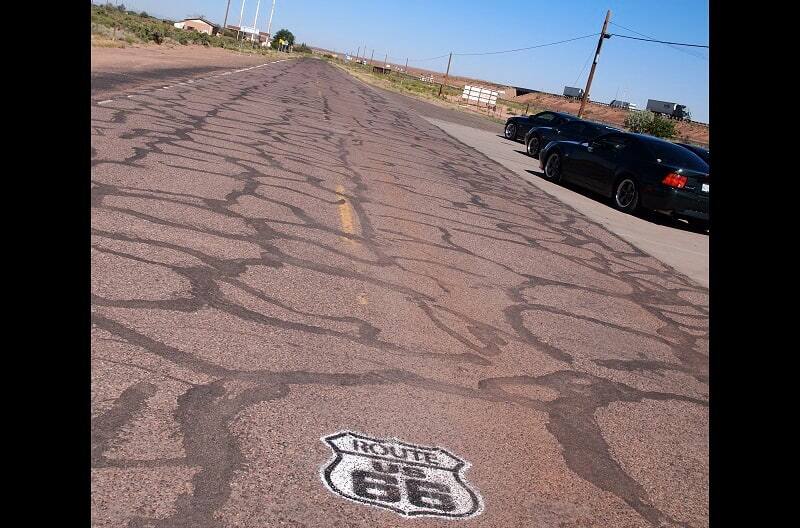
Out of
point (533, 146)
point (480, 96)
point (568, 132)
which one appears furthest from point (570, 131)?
point (480, 96)

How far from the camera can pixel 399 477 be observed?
12.4ft

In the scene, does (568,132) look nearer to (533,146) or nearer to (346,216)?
(533,146)

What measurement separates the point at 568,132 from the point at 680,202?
11332mm

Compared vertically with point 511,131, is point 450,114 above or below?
below

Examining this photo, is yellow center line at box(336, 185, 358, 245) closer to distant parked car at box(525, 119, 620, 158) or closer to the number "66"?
the number "66"

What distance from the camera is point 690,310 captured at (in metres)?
9.08

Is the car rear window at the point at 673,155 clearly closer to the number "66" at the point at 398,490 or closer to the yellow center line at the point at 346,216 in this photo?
the yellow center line at the point at 346,216

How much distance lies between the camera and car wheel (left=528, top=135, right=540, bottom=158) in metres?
28.6

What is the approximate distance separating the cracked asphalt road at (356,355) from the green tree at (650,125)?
50.8 metres

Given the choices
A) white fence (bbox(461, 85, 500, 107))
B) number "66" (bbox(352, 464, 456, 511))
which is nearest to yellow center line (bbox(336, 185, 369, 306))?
number "66" (bbox(352, 464, 456, 511))

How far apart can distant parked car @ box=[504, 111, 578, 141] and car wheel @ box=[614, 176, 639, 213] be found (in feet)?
35.9
